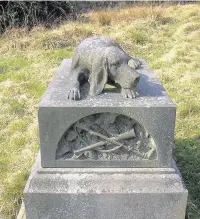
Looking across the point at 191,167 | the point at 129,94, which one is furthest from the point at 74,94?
the point at 191,167

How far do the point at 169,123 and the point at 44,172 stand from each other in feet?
3.12

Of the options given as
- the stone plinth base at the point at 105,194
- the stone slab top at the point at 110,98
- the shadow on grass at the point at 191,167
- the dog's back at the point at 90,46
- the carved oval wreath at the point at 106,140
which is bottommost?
the shadow on grass at the point at 191,167

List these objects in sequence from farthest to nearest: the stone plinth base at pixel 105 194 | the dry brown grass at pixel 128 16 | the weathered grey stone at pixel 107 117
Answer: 1. the dry brown grass at pixel 128 16
2. the stone plinth base at pixel 105 194
3. the weathered grey stone at pixel 107 117

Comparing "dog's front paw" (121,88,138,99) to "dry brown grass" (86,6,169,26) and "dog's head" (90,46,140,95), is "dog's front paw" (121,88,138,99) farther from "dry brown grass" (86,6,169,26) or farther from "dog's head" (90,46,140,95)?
"dry brown grass" (86,6,169,26)

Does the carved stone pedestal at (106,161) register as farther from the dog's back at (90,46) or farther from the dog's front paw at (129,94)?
the dog's back at (90,46)

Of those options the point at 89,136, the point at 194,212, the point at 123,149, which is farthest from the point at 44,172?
the point at 194,212

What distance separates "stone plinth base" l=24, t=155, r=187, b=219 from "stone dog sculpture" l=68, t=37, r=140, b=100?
570 mm

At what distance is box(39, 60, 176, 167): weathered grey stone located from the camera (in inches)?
95.0

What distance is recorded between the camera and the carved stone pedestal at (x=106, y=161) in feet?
8.02

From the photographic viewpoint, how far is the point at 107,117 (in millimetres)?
2477

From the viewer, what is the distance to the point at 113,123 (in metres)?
2.50

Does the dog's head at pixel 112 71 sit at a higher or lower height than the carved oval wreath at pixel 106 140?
higher

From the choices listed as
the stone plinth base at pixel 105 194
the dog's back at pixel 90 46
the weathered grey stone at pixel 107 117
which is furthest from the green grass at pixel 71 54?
the dog's back at pixel 90 46

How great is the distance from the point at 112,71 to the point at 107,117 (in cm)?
32
